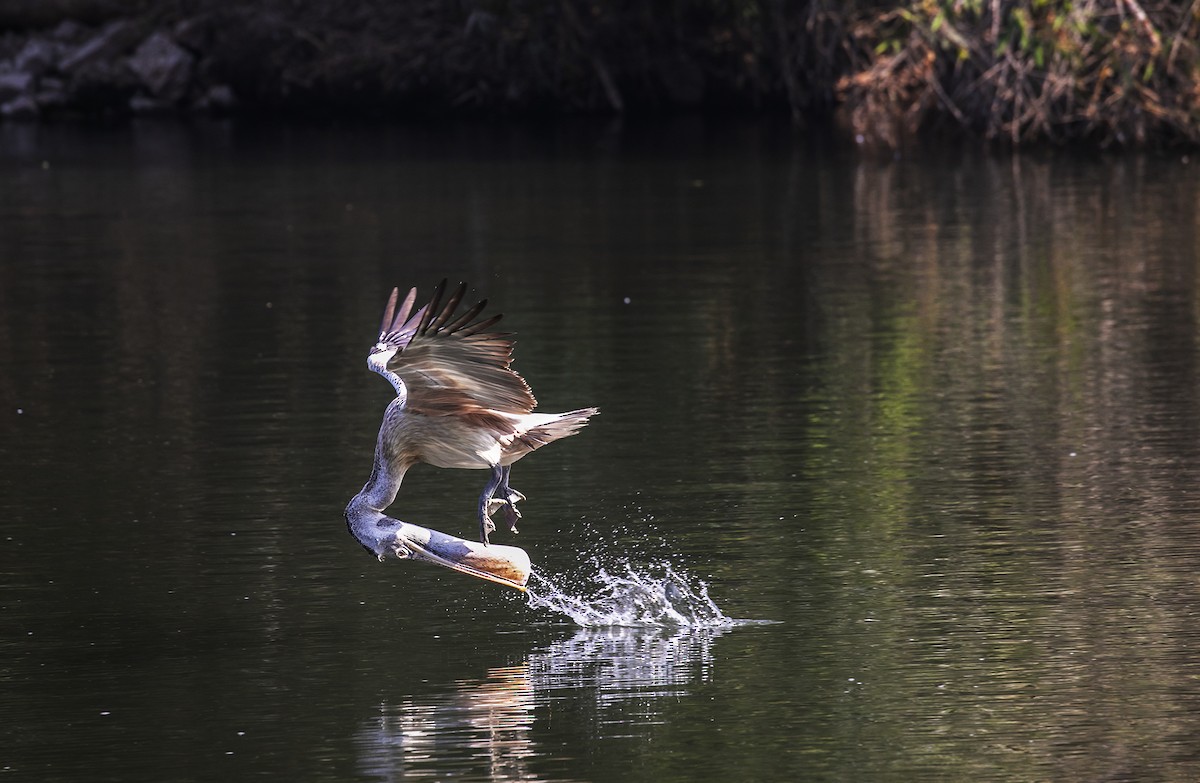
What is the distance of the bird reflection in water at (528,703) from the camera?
783 centimetres

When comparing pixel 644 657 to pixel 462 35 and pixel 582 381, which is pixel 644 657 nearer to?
pixel 582 381

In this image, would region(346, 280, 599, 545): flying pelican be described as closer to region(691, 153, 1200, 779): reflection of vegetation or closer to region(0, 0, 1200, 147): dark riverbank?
region(691, 153, 1200, 779): reflection of vegetation

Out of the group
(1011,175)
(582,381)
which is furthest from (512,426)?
(1011,175)

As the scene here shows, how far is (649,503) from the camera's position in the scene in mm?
11477

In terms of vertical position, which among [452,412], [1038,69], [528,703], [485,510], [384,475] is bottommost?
[528,703]

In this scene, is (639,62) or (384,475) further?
(639,62)

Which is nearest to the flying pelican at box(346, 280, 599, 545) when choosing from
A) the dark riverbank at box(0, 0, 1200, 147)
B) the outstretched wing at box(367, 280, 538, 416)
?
the outstretched wing at box(367, 280, 538, 416)

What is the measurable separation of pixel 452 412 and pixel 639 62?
29440 mm

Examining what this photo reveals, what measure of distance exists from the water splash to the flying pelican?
980 millimetres

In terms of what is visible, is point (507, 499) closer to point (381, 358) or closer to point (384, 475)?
point (384, 475)

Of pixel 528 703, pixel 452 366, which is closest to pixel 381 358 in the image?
pixel 452 366

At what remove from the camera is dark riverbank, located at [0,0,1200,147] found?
88.6 feet

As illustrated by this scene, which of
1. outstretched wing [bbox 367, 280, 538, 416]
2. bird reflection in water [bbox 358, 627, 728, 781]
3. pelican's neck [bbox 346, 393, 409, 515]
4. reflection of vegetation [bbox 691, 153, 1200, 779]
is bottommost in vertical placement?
bird reflection in water [bbox 358, 627, 728, 781]

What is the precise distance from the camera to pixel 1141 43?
86.5ft
